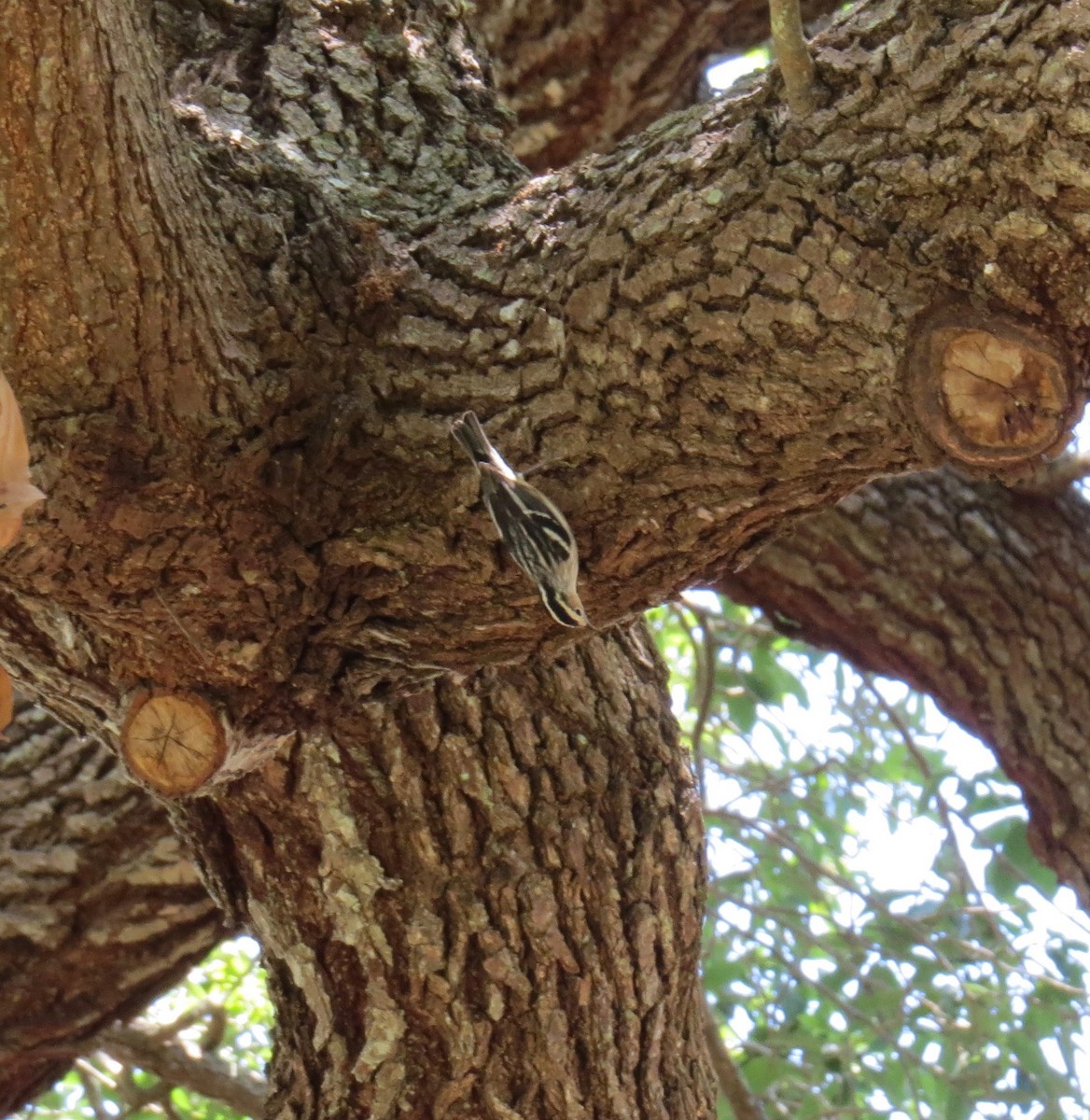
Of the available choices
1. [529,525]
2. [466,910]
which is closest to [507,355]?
[529,525]

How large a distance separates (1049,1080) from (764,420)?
2289 millimetres

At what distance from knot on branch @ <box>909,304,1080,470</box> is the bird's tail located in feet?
1.54

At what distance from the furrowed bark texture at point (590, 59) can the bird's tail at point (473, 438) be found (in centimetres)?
173

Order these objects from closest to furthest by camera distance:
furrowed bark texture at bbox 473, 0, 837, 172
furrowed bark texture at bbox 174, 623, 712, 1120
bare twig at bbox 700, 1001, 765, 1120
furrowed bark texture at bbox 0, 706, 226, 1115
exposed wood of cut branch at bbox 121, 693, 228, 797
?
exposed wood of cut branch at bbox 121, 693, 228, 797 < furrowed bark texture at bbox 174, 623, 712, 1120 < furrowed bark texture at bbox 0, 706, 226, 1115 < bare twig at bbox 700, 1001, 765, 1120 < furrowed bark texture at bbox 473, 0, 837, 172

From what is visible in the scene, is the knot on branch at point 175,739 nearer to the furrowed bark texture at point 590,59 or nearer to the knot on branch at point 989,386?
the knot on branch at point 989,386

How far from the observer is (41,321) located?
1.48 m

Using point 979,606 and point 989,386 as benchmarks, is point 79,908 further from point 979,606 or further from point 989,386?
point 989,386

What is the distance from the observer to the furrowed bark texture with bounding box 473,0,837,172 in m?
3.06

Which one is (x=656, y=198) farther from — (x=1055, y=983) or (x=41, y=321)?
(x=1055, y=983)

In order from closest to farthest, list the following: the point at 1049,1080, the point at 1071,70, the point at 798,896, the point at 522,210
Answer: the point at 1071,70 < the point at 522,210 < the point at 1049,1080 < the point at 798,896

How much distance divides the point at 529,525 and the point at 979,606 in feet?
5.32

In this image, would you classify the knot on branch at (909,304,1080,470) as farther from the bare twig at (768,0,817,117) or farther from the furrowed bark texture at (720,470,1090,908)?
the furrowed bark texture at (720,470,1090,908)

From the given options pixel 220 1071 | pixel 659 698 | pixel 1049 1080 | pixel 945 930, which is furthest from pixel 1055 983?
pixel 220 1071

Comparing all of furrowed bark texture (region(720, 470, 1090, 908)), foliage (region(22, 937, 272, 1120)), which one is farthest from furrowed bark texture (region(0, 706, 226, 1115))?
furrowed bark texture (region(720, 470, 1090, 908))
